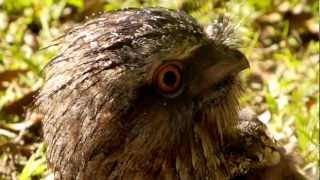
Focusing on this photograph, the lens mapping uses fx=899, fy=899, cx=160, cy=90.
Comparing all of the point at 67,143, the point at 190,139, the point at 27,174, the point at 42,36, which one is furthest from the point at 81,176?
the point at 42,36

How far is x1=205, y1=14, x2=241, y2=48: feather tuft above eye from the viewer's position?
4062 millimetres

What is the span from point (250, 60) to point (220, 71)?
2.54m

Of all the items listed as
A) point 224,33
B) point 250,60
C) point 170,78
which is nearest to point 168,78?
point 170,78

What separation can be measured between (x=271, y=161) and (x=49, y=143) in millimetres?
1111

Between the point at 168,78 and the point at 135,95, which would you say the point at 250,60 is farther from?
the point at 135,95

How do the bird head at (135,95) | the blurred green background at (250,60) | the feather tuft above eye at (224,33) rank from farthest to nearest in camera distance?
the blurred green background at (250,60) → the feather tuft above eye at (224,33) → the bird head at (135,95)

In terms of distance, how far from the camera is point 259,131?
14.4 ft

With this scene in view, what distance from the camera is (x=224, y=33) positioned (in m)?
4.13

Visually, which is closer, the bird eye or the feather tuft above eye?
the bird eye

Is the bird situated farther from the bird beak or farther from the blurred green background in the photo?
the blurred green background

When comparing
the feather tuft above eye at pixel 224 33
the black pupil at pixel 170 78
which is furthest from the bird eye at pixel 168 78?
the feather tuft above eye at pixel 224 33

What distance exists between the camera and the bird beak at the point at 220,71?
382 cm

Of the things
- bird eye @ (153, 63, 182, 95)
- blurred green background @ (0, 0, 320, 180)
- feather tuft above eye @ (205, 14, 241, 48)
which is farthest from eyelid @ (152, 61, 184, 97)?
blurred green background @ (0, 0, 320, 180)

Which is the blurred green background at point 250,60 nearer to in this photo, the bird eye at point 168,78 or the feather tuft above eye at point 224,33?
the feather tuft above eye at point 224,33
